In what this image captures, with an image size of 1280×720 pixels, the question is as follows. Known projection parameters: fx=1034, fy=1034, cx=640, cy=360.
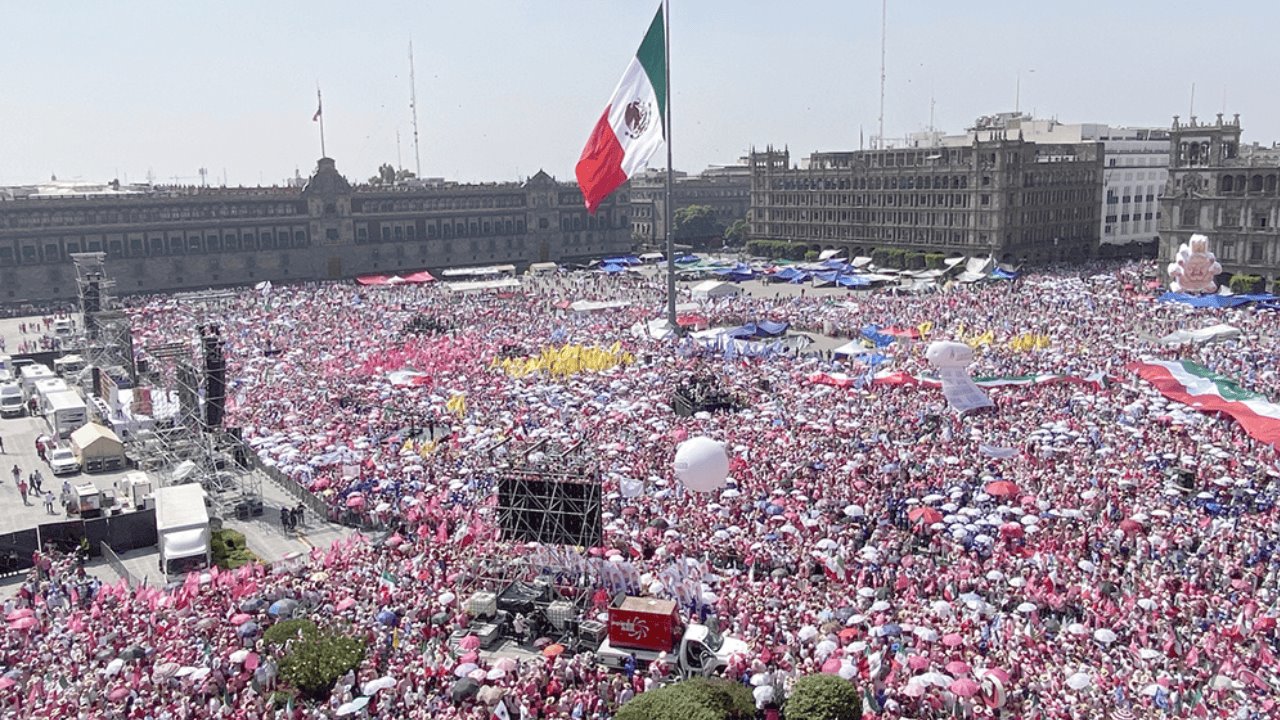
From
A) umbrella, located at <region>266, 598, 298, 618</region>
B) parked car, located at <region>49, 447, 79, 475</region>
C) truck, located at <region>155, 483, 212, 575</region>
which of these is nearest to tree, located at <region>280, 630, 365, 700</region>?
umbrella, located at <region>266, 598, 298, 618</region>

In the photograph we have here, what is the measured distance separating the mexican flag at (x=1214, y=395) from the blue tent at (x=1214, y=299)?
86.7ft

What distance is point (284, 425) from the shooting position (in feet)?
136

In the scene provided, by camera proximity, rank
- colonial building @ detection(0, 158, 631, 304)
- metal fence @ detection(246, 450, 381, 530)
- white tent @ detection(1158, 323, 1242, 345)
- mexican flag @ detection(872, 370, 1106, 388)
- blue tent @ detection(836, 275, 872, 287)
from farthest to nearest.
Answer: colonial building @ detection(0, 158, 631, 304), blue tent @ detection(836, 275, 872, 287), white tent @ detection(1158, 323, 1242, 345), mexican flag @ detection(872, 370, 1106, 388), metal fence @ detection(246, 450, 381, 530)

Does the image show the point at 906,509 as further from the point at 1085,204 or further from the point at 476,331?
the point at 1085,204

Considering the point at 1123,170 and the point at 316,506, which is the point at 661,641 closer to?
the point at 316,506

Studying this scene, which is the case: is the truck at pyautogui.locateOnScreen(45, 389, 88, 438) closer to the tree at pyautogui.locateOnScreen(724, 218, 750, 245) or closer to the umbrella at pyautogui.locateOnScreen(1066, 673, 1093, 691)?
the umbrella at pyautogui.locateOnScreen(1066, 673, 1093, 691)

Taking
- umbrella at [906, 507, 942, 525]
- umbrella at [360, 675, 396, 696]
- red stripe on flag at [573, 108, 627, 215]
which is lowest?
umbrella at [360, 675, 396, 696]

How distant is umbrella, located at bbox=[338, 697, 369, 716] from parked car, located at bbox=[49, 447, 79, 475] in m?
25.3

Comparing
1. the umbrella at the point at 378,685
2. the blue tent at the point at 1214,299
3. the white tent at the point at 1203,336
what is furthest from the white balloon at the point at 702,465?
the blue tent at the point at 1214,299

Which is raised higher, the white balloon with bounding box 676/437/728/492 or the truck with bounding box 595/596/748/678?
the white balloon with bounding box 676/437/728/492

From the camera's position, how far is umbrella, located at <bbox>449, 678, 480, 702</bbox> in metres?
19.7

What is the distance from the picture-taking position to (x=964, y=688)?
1836cm

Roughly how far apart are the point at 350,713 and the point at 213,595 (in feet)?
22.9

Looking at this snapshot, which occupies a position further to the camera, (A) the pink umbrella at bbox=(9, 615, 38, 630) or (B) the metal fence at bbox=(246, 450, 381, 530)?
(B) the metal fence at bbox=(246, 450, 381, 530)
